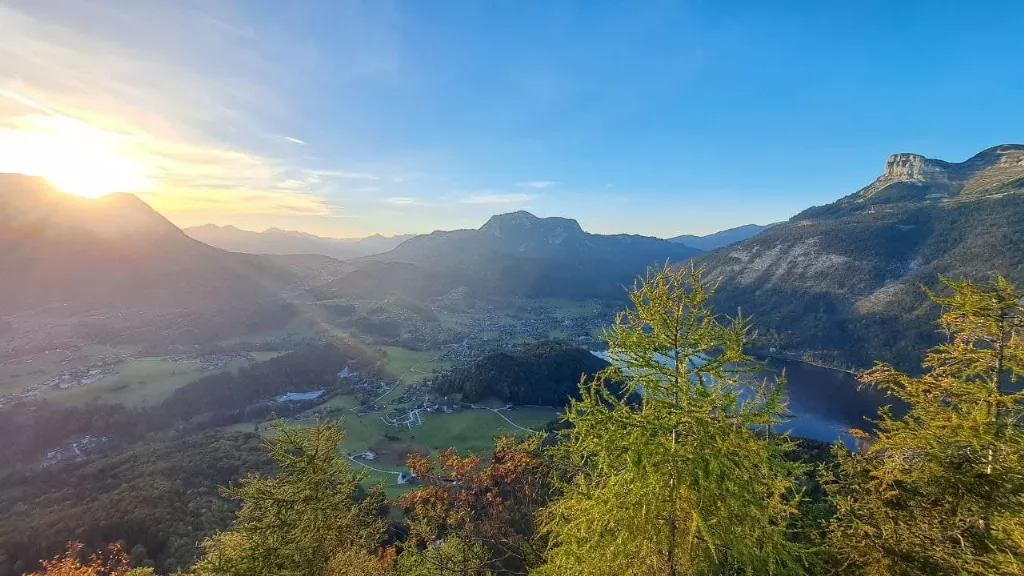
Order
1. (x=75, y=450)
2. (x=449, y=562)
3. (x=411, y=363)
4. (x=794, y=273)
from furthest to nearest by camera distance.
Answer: (x=794, y=273) < (x=411, y=363) < (x=75, y=450) < (x=449, y=562)

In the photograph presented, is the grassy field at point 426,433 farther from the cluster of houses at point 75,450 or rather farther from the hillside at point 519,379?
the cluster of houses at point 75,450

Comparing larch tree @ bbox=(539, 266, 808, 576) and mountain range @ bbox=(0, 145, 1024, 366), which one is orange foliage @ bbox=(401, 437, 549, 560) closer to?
larch tree @ bbox=(539, 266, 808, 576)

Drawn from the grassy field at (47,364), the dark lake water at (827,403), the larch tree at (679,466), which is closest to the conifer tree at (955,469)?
the larch tree at (679,466)

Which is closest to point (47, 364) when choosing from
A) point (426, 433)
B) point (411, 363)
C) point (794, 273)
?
point (411, 363)

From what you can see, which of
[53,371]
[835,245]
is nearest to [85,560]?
[53,371]

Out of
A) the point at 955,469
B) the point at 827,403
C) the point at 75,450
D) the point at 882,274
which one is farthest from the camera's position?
the point at 882,274

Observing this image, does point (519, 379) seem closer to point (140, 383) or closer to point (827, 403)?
point (827, 403)

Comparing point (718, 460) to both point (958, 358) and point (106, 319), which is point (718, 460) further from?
point (106, 319)

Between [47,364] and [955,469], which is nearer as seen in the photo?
[955,469]

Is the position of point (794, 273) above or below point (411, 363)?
above
